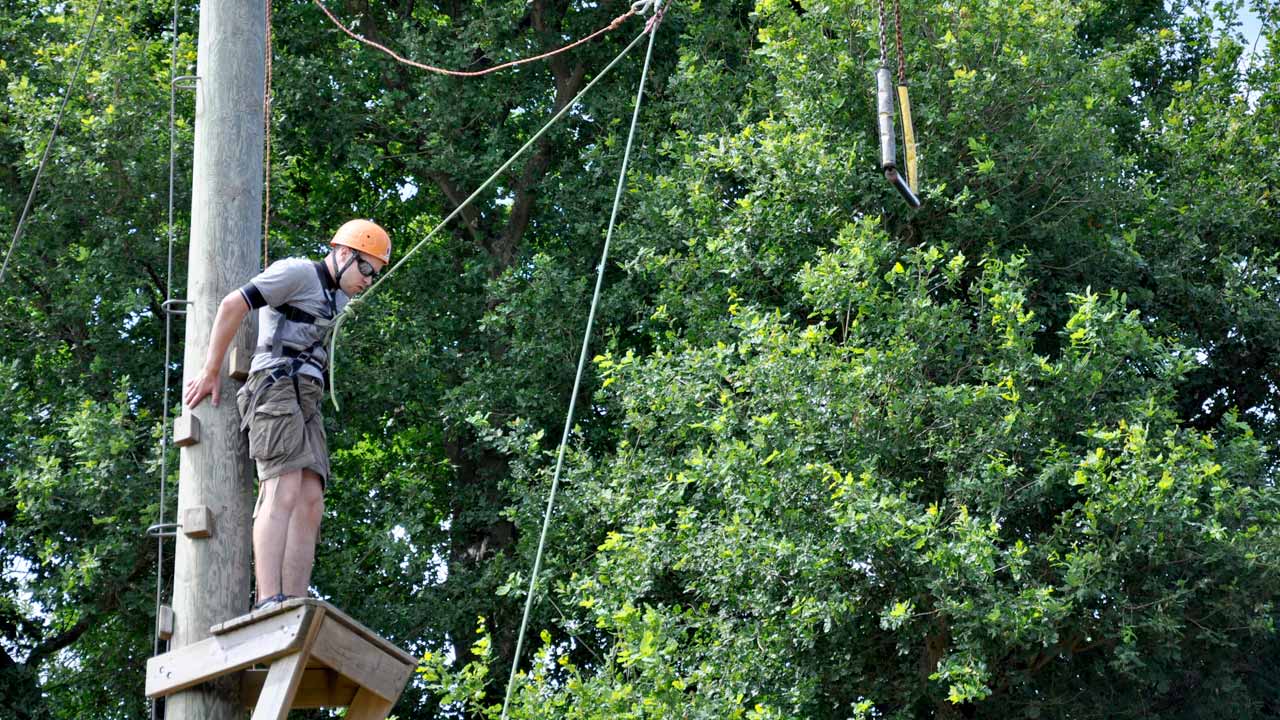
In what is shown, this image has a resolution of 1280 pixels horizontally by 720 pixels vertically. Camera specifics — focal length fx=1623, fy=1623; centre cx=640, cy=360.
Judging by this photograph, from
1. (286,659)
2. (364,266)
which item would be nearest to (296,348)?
(364,266)

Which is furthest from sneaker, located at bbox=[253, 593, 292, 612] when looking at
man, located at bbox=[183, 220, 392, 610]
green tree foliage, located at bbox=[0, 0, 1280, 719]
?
green tree foliage, located at bbox=[0, 0, 1280, 719]

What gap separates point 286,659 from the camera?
16.2ft

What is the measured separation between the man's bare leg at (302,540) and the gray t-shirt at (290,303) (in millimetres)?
411

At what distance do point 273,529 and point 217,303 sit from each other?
773mm

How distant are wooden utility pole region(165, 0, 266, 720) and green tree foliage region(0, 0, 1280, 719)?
475 centimetres

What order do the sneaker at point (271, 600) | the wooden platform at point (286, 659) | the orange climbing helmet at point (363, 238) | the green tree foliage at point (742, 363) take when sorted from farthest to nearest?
the green tree foliage at point (742, 363)
the orange climbing helmet at point (363, 238)
the sneaker at point (271, 600)
the wooden platform at point (286, 659)

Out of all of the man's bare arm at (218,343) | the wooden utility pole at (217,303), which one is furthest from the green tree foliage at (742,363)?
the man's bare arm at (218,343)

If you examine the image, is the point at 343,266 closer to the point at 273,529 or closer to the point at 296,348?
the point at 296,348

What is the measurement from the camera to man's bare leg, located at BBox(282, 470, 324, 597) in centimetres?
531

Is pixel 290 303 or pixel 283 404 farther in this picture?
pixel 290 303

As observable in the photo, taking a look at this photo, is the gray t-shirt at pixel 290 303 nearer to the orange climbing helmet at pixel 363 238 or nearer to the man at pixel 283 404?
the man at pixel 283 404

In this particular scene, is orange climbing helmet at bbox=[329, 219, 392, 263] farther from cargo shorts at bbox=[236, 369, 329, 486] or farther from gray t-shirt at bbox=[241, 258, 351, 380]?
cargo shorts at bbox=[236, 369, 329, 486]

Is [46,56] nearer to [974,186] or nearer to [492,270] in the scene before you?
[492,270]

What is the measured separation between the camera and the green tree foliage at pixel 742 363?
10.2 meters
